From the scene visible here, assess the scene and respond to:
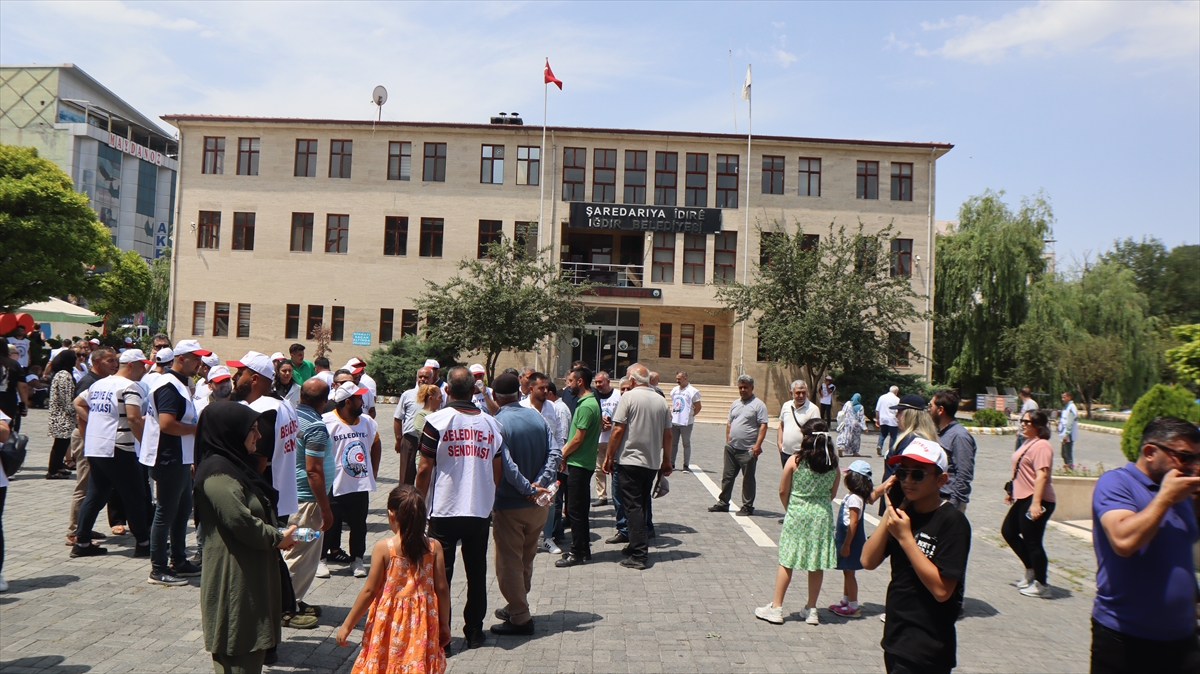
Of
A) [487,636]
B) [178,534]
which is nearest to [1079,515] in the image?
[487,636]

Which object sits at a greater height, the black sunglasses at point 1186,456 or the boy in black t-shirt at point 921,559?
the black sunglasses at point 1186,456

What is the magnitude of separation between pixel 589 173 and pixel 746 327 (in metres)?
10.8

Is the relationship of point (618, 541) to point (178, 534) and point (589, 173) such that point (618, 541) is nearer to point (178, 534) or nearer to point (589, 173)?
point (178, 534)

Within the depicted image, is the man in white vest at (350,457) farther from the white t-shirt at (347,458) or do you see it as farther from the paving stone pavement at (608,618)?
the paving stone pavement at (608,618)

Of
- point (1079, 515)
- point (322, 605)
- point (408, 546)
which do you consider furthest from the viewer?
point (1079, 515)

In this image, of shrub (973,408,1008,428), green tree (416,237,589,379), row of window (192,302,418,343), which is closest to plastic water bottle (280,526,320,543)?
green tree (416,237,589,379)

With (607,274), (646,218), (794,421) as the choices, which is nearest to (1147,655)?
(794,421)

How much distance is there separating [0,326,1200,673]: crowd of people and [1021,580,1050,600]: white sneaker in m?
0.07

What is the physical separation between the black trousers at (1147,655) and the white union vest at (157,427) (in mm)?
6804

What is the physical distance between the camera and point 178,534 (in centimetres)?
723

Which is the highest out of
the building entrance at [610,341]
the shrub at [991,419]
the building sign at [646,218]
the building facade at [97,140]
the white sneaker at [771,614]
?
the building facade at [97,140]

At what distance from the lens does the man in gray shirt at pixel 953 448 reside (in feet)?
23.5

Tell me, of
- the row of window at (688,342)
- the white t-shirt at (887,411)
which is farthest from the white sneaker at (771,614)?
the row of window at (688,342)

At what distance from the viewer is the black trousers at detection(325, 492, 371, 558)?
7254 millimetres
